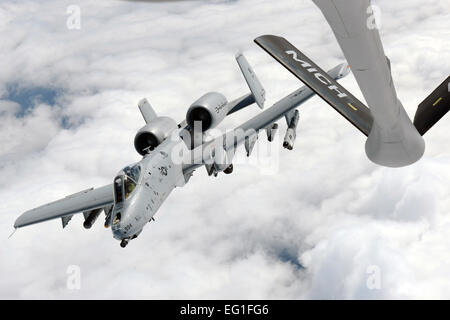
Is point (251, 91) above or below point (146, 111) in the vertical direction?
below

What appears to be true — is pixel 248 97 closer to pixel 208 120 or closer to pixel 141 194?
pixel 208 120

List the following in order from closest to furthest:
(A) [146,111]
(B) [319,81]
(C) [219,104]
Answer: (B) [319,81] < (C) [219,104] < (A) [146,111]

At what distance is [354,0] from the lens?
5.84 metres

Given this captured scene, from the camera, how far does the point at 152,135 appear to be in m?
22.2

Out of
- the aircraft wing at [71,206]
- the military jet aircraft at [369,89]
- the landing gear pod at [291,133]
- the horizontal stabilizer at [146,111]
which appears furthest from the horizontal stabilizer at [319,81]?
the horizontal stabilizer at [146,111]

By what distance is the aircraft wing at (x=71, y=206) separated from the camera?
20500 mm

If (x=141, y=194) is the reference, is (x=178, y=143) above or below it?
above

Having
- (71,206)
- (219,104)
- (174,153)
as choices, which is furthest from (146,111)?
(71,206)

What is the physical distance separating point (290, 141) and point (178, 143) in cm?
565

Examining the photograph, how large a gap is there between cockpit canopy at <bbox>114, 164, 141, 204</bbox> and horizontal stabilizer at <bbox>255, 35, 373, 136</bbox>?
25.7ft

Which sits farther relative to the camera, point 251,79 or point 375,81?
point 251,79

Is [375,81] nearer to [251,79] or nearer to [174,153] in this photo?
[174,153]

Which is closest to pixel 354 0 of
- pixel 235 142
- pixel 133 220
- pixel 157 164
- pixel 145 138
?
pixel 133 220

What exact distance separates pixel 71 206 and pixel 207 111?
8156 millimetres
